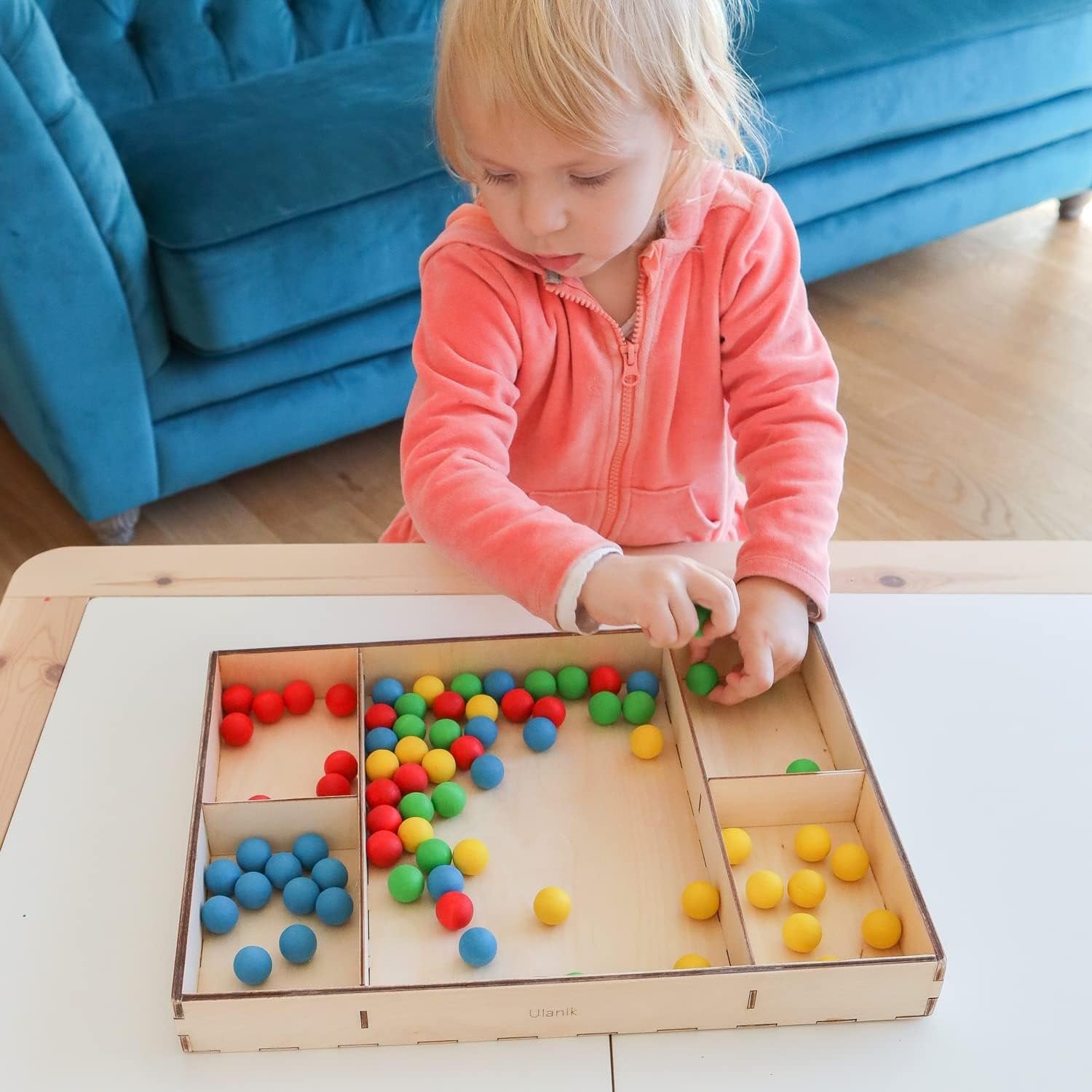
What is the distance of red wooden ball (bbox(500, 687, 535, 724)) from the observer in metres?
0.82

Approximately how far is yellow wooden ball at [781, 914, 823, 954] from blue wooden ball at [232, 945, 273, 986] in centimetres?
29

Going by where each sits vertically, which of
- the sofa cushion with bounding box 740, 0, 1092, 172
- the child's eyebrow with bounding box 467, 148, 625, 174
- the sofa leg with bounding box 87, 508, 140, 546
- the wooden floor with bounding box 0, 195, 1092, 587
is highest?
the child's eyebrow with bounding box 467, 148, 625, 174

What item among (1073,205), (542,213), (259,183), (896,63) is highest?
(542,213)

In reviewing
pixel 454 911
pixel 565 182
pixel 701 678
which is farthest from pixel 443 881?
pixel 565 182

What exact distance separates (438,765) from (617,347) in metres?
0.38

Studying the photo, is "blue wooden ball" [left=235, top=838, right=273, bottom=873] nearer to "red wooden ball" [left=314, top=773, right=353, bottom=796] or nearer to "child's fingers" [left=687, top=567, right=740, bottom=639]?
"red wooden ball" [left=314, top=773, right=353, bottom=796]

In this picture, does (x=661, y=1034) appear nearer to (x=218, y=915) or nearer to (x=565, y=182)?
(x=218, y=915)

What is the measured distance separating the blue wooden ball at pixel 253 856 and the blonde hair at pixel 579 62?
47cm

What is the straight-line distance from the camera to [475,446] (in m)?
0.92

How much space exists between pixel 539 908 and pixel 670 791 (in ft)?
0.43

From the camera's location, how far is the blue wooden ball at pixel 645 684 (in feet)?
2.75

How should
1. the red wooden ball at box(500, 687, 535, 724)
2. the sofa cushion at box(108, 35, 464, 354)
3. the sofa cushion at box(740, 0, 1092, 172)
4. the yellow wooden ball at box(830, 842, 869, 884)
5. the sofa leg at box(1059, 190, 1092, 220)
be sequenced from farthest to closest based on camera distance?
the sofa leg at box(1059, 190, 1092, 220), the sofa cushion at box(740, 0, 1092, 172), the sofa cushion at box(108, 35, 464, 354), the red wooden ball at box(500, 687, 535, 724), the yellow wooden ball at box(830, 842, 869, 884)

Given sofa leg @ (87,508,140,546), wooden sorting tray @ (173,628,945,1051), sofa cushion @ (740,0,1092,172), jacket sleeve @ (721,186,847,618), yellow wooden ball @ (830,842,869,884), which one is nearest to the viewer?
wooden sorting tray @ (173,628,945,1051)

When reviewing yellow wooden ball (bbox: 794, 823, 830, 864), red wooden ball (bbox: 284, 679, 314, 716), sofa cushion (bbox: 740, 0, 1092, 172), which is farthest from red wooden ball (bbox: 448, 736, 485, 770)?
sofa cushion (bbox: 740, 0, 1092, 172)
